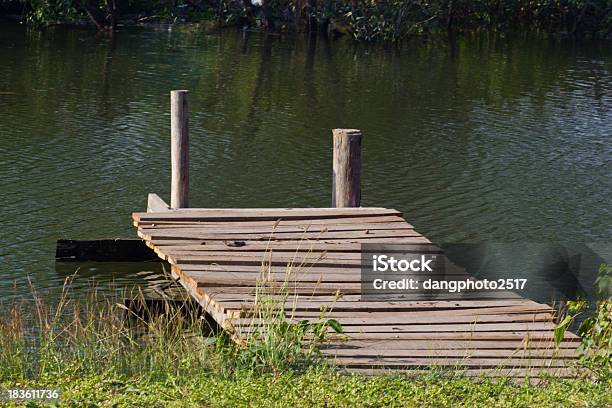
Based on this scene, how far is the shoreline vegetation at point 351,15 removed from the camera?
3328 cm

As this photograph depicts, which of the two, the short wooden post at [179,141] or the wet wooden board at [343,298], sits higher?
the short wooden post at [179,141]

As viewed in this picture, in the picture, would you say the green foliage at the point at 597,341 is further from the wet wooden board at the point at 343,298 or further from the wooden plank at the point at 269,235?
the wooden plank at the point at 269,235

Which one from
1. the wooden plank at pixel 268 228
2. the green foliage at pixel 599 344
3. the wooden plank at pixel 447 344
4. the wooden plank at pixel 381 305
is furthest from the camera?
the wooden plank at pixel 268 228

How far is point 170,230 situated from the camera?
10109 millimetres

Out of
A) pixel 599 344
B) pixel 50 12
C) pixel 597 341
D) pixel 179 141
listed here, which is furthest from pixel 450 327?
pixel 50 12

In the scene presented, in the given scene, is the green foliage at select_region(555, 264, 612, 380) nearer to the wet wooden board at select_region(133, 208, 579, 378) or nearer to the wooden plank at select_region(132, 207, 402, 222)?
the wet wooden board at select_region(133, 208, 579, 378)

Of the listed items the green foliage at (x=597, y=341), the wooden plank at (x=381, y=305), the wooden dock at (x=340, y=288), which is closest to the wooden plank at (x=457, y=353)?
the wooden dock at (x=340, y=288)

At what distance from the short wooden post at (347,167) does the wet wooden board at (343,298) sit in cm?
27

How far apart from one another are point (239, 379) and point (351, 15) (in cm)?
2785

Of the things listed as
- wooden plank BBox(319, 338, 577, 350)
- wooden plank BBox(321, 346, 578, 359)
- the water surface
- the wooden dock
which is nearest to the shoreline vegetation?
the water surface

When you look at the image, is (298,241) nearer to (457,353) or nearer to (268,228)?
(268,228)

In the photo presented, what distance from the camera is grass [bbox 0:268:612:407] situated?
6266mm

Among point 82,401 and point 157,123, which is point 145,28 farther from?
point 82,401

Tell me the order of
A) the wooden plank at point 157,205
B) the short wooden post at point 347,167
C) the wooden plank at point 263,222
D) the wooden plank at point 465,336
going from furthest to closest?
the wooden plank at point 157,205 → the short wooden post at point 347,167 → the wooden plank at point 263,222 → the wooden plank at point 465,336
